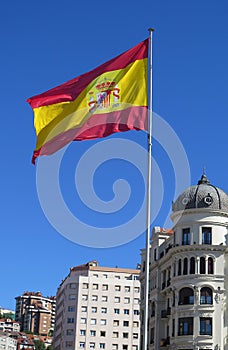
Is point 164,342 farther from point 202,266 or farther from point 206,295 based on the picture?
point 202,266

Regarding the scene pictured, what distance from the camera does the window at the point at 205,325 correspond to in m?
72.5

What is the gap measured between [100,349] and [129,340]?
6.02m

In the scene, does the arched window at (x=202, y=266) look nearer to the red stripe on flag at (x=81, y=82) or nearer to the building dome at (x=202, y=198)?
the building dome at (x=202, y=198)

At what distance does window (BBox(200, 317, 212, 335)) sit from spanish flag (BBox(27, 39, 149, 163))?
48.7 meters

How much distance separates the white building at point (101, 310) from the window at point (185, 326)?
6450 centimetres

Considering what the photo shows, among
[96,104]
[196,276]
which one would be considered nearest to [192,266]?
[196,276]

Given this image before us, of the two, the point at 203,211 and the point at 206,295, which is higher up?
the point at 203,211

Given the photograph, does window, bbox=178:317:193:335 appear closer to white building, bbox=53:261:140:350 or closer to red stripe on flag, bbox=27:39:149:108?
red stripe on flag, bbox=27:39:149:108

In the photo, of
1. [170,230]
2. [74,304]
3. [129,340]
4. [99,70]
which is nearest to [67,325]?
[74,304]

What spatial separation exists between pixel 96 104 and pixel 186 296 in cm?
4989

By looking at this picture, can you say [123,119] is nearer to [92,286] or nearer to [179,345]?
[179,345]

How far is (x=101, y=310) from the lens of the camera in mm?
141250

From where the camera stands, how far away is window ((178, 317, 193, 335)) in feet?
240

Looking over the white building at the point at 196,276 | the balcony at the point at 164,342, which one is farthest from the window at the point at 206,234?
the balcony at the point at 164,342
